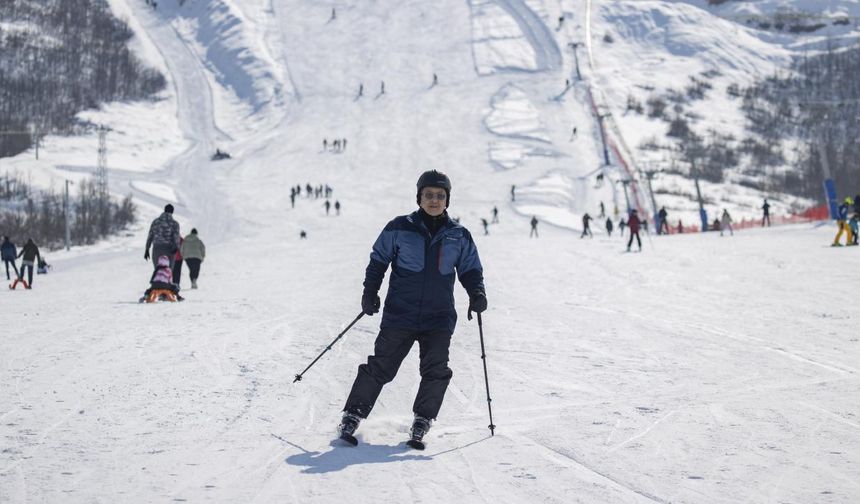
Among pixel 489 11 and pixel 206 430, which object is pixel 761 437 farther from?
pixel 489 11

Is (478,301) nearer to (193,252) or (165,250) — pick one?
(165,250)

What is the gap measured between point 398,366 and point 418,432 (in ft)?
1.44

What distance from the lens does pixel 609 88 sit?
8850 cm

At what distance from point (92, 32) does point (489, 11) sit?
50250 millimetres

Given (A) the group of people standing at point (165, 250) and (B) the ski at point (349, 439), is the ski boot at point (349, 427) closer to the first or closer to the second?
(B) the ski at point (349, 439)

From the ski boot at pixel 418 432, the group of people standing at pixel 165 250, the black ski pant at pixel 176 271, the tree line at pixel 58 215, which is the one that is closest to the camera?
the ski boot at pixel 418 432

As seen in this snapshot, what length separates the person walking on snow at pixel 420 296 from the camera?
4.92 meters

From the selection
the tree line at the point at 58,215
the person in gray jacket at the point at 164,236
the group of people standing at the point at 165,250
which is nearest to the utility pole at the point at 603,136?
the tree line at the point at 58,215

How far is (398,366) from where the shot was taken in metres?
5.00

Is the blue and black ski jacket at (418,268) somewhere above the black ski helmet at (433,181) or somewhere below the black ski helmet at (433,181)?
below

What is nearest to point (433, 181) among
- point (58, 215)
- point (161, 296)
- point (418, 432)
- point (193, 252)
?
point (418, 432)

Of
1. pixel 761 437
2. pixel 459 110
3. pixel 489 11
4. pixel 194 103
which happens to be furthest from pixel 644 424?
pixel 489 11

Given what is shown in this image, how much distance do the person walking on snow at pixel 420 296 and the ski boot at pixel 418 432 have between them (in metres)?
0.02

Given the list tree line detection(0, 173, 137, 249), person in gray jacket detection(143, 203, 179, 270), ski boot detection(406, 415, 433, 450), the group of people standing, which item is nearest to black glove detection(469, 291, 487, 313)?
ski boot detection(406, 415, 433, 450)
